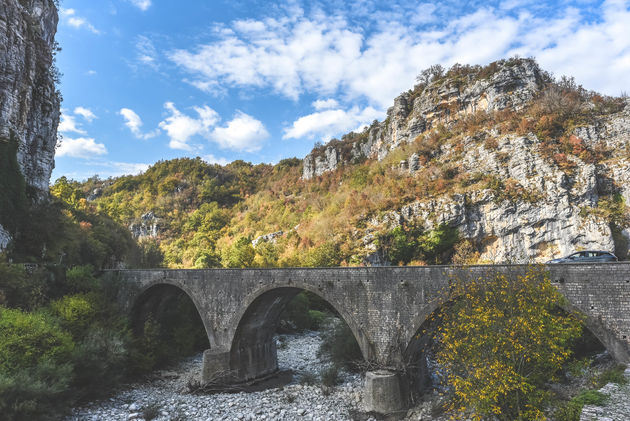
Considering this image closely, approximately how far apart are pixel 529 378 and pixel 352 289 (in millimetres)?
7835

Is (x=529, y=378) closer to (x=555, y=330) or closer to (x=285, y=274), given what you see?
(x=555, y=330)

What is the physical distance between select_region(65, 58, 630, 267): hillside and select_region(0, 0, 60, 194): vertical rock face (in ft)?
60.3

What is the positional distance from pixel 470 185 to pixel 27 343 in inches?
1518

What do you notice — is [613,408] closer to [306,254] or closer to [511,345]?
[511,345]

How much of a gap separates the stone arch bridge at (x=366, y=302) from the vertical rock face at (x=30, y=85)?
1451 centimetres

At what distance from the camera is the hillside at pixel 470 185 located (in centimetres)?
3262

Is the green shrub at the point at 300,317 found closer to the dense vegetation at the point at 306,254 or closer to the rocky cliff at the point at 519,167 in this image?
the dense vegetation at the point at 306,254

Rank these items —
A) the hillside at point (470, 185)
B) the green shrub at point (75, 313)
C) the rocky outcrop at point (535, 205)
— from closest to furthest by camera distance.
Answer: the green shrub at point (75, 313)
the rocky outcrop at point (535, 205)
the hillside at point (470, 185)

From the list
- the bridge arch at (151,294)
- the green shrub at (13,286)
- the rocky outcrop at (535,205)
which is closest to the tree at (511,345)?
the bridge arch at (151,294)

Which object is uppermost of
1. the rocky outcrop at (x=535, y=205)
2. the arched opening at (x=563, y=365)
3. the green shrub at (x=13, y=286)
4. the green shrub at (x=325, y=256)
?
the rocky outcrop at (x=535, y=205)

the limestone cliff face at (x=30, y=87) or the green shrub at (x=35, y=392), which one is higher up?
the limestone cliff face at (x=30, y=87)

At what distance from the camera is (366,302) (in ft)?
54.0

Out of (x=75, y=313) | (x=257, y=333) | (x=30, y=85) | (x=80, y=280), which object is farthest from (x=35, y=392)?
(x=30, y=85)

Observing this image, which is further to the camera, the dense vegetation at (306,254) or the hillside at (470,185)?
the hillside at (470,185)
